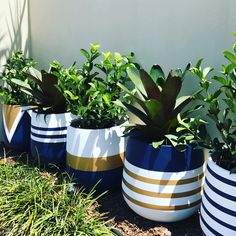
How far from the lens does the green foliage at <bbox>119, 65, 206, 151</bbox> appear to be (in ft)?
6.47

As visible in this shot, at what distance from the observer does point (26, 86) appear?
9.65 feet

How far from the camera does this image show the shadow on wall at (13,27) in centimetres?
355

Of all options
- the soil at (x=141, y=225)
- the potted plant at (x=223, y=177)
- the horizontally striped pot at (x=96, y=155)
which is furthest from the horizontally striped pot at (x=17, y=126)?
the potted plant at (x=223, y=177)

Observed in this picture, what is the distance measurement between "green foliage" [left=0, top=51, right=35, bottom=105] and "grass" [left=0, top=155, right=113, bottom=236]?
1.08 metres

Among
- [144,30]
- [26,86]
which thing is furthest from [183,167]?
[26,86]

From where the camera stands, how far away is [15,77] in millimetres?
3355

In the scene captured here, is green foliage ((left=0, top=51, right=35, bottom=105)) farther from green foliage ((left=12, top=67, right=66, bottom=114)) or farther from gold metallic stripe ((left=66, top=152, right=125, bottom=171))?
gold metallic stripe ((left=66, top=152, right=125, bottom=171))

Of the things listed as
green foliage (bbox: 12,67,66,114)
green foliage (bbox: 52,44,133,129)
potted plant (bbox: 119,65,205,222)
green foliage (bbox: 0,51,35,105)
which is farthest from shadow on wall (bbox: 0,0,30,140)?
potted plant (bbox: 119,65,205,222)

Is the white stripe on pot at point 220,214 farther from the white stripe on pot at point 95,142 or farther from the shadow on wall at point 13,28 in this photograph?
the shadow on wall at point 13,28

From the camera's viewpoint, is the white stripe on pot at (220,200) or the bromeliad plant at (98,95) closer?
the white stripe on pot at (220,200)

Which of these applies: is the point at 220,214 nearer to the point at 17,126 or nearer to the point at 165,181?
the point at 165,181

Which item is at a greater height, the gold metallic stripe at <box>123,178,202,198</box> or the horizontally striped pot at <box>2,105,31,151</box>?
the gold metallic stripe at <box>123,178,202,198</box>

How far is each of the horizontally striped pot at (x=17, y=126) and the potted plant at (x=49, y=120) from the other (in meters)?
0.34

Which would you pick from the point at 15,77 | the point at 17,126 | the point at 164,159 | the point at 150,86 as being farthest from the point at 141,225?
the point at 15,77
